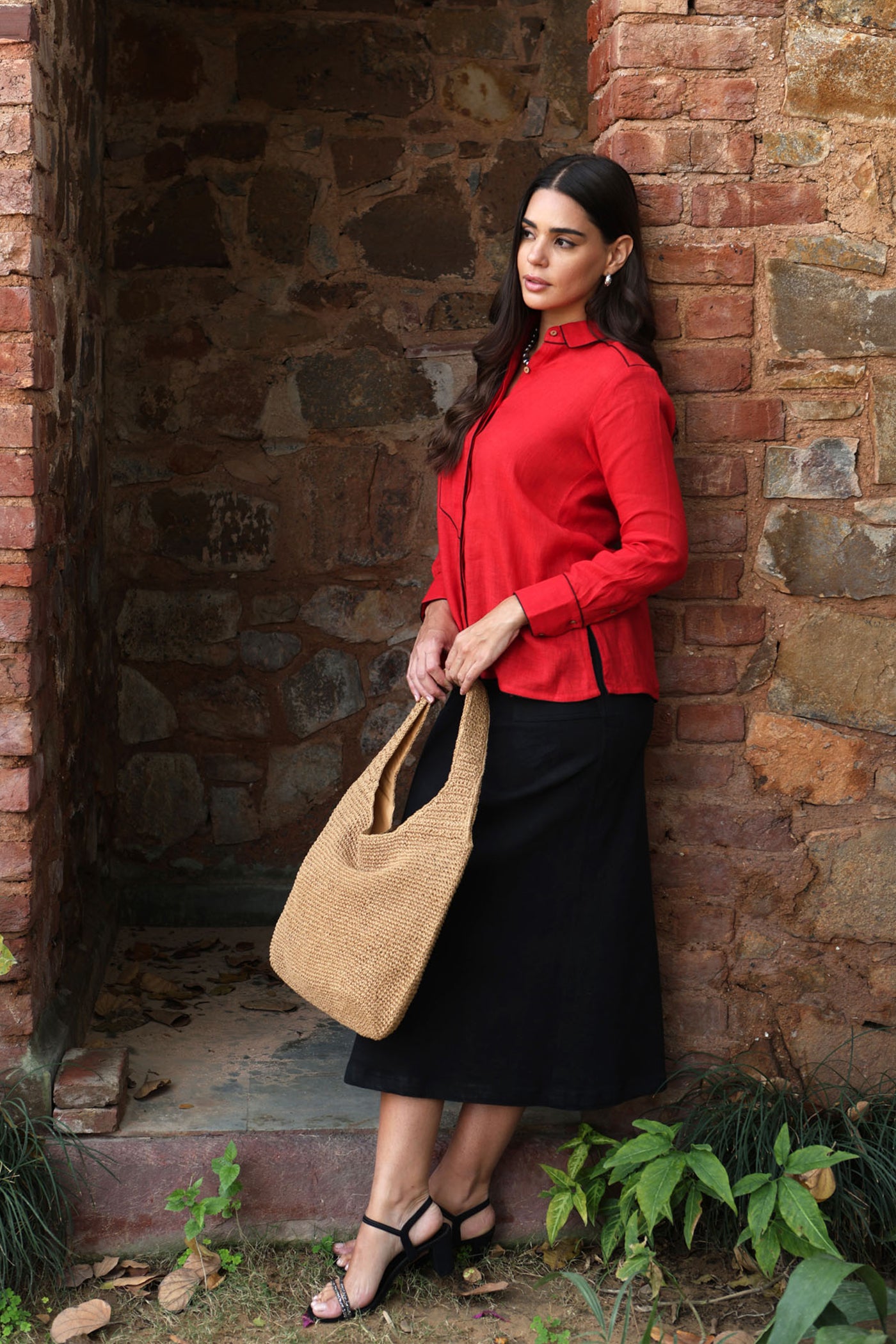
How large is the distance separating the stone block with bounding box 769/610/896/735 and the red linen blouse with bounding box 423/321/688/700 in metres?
0.34

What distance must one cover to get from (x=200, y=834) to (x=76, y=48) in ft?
7.24

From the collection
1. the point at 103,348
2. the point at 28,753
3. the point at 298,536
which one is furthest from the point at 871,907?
the point at 103,348

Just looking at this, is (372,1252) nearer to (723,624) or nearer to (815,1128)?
(815,1128)

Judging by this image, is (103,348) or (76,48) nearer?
(76,48)

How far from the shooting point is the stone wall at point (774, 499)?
238 cm

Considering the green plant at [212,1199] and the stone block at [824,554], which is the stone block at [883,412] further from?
the green plant at [212,1199]

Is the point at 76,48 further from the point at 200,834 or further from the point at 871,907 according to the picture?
the point at 871,907

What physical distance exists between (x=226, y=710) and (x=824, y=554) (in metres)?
2.06

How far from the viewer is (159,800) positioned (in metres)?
3.93

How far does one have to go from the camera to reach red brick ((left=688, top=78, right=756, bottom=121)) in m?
2.36

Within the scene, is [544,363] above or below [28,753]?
above

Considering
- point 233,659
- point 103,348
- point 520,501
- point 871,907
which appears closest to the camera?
point 520,501

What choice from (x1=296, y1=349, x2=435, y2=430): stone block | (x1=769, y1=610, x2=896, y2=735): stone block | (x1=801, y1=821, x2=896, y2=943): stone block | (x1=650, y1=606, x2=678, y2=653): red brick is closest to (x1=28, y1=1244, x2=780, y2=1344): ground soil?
(x1=801, y1=821, x2=896, y2=943): stone block

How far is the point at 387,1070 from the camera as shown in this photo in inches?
90.5
